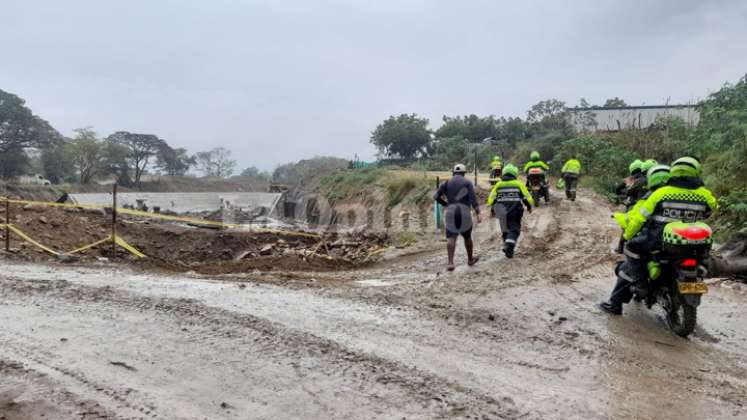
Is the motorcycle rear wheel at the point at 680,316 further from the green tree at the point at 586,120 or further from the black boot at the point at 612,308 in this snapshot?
the green tree at the point at 586,120

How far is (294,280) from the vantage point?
7.82 meters

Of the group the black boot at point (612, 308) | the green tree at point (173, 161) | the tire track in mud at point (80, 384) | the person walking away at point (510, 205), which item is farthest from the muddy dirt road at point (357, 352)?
the green tree at point (173, 161)

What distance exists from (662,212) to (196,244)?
38.8 ft

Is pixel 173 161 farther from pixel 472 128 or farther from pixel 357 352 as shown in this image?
pixel 357 352

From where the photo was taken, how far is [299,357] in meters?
4.06

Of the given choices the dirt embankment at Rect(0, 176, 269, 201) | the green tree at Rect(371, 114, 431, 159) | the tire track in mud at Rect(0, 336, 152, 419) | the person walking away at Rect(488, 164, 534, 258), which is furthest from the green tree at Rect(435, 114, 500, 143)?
the tire track in mud at Rect(0, 336, 152, 419)

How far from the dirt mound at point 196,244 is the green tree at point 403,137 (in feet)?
115

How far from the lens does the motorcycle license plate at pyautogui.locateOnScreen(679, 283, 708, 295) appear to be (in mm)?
4574

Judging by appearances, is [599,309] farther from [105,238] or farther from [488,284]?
[105,238]

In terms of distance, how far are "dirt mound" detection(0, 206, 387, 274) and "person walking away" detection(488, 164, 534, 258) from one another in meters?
3.57

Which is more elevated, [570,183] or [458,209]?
[570,183]

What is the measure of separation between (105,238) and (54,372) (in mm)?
9040

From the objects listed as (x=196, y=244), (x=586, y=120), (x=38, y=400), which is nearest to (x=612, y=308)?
(x=38, y=400)

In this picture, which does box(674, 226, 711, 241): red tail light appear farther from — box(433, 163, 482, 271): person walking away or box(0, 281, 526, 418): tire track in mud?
box(433, 163, 482, 271): person walking away
